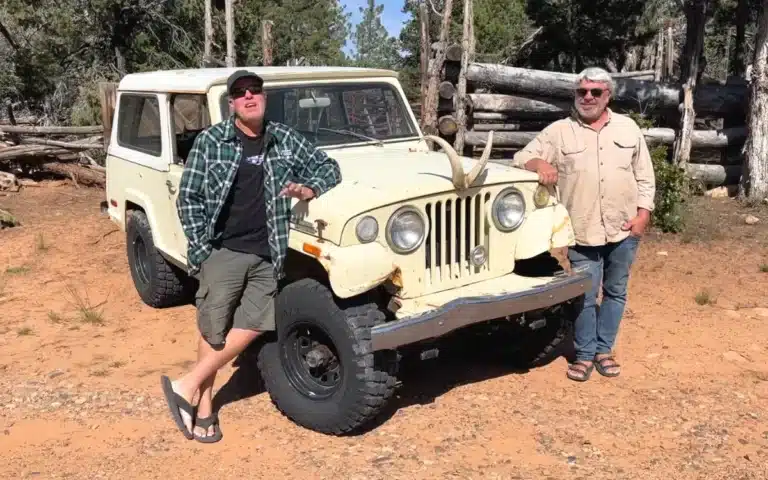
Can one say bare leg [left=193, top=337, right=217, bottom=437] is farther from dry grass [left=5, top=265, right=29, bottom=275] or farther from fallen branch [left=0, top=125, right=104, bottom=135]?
fallen branch [left=0, top=125, right=104, bottom=135]

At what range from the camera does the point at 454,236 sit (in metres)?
4.12

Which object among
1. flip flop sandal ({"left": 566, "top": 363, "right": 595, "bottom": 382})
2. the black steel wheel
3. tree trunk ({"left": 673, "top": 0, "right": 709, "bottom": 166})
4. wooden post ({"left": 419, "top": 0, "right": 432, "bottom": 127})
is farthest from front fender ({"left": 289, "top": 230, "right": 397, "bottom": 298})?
tree trunk ({"left": 673, "top": 0, "right": 709, "bottom": 166})

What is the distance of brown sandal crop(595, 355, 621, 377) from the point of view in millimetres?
4926

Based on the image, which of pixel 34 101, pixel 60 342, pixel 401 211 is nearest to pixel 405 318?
pixel 401 211

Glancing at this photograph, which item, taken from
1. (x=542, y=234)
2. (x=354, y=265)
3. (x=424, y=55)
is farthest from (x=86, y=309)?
(x=424, y=55)

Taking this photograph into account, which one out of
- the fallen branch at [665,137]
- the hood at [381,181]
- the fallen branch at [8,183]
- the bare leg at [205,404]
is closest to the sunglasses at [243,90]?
the hood at [381,181]

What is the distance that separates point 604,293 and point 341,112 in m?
2.13

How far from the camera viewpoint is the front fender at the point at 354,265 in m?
3.69

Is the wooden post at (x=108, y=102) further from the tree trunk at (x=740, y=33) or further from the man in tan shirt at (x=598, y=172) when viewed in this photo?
the tree trunk at (x=740, y=33)

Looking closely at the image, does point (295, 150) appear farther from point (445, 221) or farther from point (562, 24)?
point (562, 24)

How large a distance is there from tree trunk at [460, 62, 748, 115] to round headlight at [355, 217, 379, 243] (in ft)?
23.5

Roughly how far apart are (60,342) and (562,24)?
841 inches

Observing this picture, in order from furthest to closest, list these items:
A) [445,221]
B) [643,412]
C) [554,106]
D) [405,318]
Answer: [554,106] < [643,412] < [445,221] < [405,318]

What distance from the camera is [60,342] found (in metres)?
5.71
